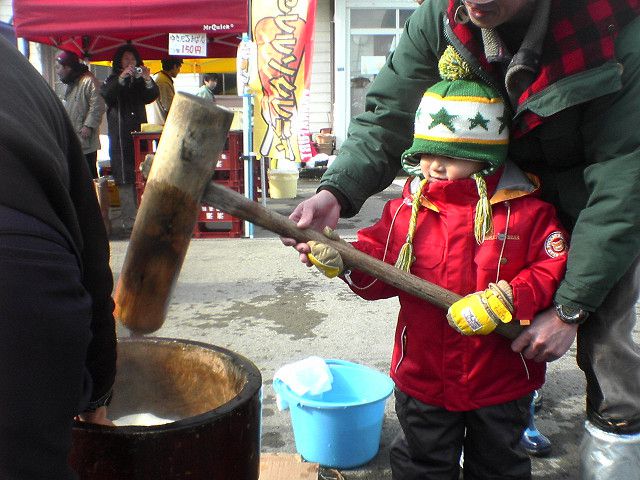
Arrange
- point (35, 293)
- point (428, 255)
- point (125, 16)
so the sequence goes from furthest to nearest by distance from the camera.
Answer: point (125, 16) → point (428, 255) → point (35, 293)

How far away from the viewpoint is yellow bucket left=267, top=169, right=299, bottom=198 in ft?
30.2

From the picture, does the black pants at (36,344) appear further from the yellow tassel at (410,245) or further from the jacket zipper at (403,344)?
the jacket zipper at (403,344)

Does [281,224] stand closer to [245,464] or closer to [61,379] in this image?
[245,464]

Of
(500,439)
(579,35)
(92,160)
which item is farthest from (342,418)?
(92,160)

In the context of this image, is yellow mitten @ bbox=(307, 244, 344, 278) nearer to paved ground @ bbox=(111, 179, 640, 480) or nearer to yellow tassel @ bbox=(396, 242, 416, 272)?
yellow tassel @ bbox=(396, 242, 416, 272)

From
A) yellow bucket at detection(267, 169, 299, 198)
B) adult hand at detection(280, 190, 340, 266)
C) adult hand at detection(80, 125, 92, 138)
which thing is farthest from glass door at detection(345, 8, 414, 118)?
adult hand at detection(280, 190, 340, 266)

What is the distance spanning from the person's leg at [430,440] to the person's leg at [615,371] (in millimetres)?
421

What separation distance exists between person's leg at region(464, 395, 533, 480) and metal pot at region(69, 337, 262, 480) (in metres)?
0.78

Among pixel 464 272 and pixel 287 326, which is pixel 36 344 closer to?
pixel 464 272

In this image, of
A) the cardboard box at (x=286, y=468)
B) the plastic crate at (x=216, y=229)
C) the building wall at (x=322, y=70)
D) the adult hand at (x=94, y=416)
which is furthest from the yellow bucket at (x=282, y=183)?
the adult hand at (x=94, y=416)

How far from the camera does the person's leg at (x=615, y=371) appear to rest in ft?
6.16

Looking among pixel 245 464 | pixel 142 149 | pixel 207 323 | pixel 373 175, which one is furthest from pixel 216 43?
pixel 245 464

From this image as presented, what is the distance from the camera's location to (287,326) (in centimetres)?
410

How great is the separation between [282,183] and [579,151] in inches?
297
